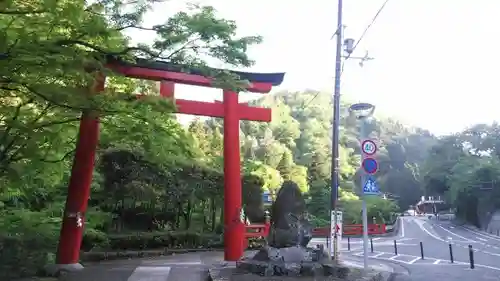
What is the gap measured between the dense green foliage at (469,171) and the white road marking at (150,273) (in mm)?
37015

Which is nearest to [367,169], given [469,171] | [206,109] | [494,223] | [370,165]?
[370,165]

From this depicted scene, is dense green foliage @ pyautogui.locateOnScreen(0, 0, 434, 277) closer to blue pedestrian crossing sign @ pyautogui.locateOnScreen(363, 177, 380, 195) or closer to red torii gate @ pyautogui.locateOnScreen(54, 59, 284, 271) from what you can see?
red torii gate @ pyautogui.locateOnScreen(54, 59, 284, 271)

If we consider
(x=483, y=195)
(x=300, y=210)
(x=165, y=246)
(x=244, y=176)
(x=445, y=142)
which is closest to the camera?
(x=300, y=210)

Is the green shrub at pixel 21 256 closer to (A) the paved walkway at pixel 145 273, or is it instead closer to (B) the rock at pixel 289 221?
(A) the paved walkway at pixel 145 273

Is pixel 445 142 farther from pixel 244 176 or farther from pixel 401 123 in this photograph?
pixel 244 176

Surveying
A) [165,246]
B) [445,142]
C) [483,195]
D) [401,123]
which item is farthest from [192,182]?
[401,123]

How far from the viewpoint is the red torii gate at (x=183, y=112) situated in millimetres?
13047

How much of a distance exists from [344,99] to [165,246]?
43.8 m

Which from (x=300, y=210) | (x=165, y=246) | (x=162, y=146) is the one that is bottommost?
(x=165, y=246)

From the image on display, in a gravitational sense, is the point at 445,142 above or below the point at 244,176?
above

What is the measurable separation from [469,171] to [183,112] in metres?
36.9

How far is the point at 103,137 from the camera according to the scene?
532 inches

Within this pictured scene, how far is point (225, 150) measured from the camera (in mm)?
15414

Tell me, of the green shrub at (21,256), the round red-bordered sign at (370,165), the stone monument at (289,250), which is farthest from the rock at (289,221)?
the green shrub at (21,256)
